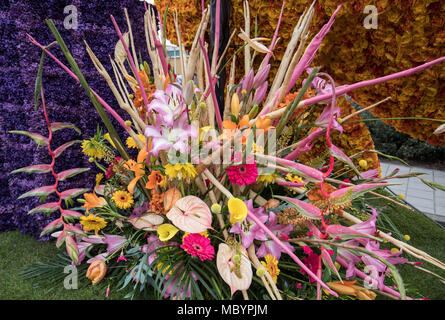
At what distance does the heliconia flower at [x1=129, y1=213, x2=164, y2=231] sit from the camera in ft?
1.71

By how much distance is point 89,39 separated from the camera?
835mm

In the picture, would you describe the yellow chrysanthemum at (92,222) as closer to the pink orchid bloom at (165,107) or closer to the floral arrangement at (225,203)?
the floral arrangement at (225,203)

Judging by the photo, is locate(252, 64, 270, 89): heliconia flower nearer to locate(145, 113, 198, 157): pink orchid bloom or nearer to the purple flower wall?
locate(145, 113, 198, 157): pink orchid bloom

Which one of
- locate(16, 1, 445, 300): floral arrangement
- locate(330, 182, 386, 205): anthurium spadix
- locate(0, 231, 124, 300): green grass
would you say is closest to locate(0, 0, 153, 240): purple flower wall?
locate(0, 231, 124, 300): green grass

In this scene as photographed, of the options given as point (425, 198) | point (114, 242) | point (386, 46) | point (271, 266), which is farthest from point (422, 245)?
point (425, 198)

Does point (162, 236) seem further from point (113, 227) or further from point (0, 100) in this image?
point (0, 100)

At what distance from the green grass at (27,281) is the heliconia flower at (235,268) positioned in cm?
24

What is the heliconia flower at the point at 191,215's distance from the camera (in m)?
0.43

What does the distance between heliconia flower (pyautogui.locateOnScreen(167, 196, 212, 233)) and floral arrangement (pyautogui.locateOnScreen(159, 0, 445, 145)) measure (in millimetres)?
547

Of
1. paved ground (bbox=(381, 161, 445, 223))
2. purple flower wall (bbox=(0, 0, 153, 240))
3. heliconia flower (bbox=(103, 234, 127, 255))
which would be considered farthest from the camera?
paved ground (bbox=(381, 161, 445, 223))

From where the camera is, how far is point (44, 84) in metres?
0.80
